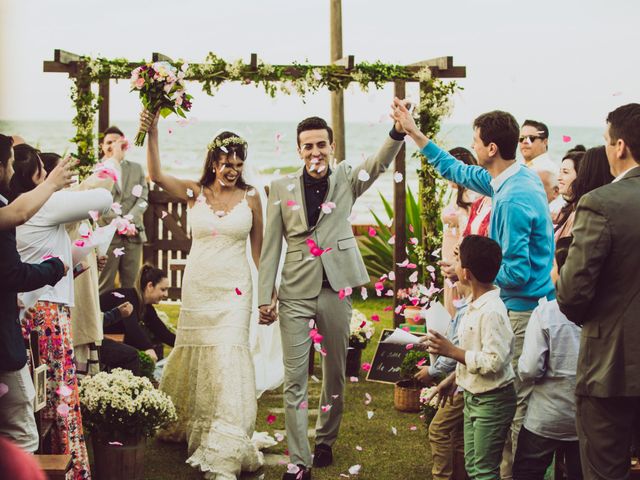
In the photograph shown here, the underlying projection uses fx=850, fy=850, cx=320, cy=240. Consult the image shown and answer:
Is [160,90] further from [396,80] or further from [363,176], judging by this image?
[396,80]

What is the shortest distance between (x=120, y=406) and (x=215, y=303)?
1075 mm

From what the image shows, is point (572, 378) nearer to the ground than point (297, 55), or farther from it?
nearer to the ground

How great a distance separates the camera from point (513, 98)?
4103cm

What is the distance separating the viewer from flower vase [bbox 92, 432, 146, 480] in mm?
4500

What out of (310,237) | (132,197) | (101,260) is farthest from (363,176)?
(132,197)

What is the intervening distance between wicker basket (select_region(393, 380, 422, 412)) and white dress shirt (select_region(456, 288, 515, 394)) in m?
2.53

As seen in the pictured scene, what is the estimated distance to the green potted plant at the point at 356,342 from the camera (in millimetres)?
7371

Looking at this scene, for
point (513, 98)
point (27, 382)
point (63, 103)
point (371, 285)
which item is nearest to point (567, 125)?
point (513, 98)

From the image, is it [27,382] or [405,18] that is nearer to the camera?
[27,382]

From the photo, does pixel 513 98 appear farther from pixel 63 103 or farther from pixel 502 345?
pixel 502 345

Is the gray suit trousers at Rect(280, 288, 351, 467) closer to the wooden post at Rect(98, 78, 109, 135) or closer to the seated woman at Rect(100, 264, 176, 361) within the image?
the seated woman at Rect(100, 264, 176, 361)

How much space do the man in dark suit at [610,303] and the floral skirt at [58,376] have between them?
2.48m

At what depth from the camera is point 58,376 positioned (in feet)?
13.7

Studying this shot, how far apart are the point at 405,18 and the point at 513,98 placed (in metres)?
6.94
